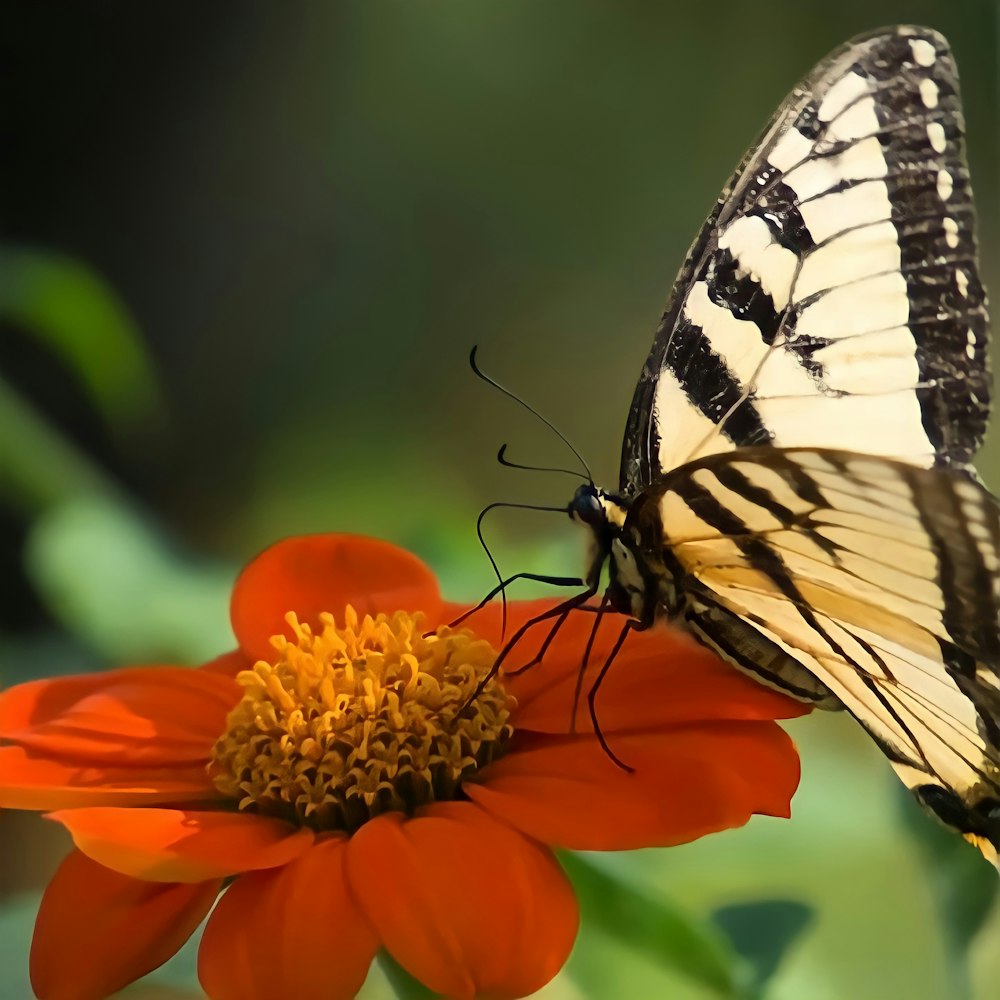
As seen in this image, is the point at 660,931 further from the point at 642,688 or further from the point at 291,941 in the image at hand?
the point at 291,941

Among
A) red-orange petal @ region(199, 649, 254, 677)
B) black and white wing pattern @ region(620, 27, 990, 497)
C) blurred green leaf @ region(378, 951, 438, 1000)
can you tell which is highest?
black and white wing pattern @ region(620, 27, 990, 497)

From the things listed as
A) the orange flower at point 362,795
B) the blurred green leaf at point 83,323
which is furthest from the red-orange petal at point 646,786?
the blurred green leaf at point 83,323

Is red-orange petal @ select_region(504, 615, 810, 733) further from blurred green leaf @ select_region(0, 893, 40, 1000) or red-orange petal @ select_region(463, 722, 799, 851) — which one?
blurred green leaf @ select_region(0, 893, 40, 1000)

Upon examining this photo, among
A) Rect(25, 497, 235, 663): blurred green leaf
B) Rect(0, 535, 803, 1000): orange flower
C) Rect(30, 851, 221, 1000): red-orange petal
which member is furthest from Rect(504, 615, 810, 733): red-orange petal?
Rect(25, 497, 235, 663): blurred green leaf

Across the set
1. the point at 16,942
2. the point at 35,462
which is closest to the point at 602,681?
the point at 16,942

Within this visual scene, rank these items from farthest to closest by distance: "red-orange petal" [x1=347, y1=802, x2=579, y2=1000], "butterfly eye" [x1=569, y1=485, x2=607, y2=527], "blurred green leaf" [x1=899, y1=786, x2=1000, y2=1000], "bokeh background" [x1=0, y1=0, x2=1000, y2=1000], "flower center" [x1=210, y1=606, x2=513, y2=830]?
"bokeh background" [x1=0, y1=0, x2=1000, y2=1000] < "blurred green leaf" [x1=899, y1=786, x2=1000, y2=1000] < "butterfly eye" [x1=569, y1=485, x2=607, y2=527] < "flower center" [x1=210, y1=606, x2=513, y2=830] < "red-orange petal" [x1=347, y1=802, x2=579, y2=1000]
